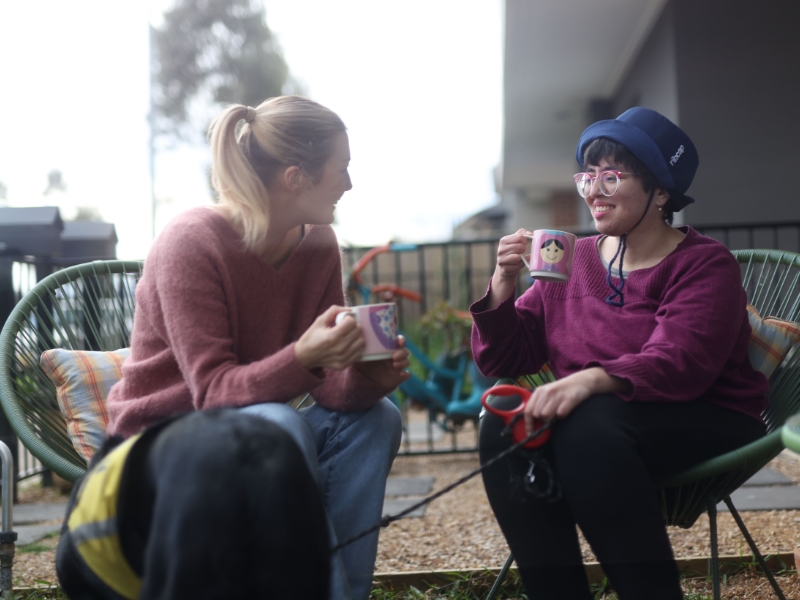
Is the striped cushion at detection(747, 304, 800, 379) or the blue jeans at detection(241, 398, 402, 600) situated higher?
the striped cushion at detection(747, 304, 800, 379)

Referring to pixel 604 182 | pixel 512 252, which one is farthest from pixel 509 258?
pixel 604 182

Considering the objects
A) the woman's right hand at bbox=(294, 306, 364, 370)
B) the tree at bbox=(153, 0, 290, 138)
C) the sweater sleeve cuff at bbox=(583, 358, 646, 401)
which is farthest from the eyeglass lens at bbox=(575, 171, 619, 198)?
the tree at bbox=(153, 0, 290, 138)

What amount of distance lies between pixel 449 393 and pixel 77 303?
256 centimetres

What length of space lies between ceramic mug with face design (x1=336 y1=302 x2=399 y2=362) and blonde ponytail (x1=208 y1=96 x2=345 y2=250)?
288 millimetres

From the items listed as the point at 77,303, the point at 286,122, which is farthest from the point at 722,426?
the point at 77,303

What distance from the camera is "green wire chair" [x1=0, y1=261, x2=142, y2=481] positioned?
1.58 m

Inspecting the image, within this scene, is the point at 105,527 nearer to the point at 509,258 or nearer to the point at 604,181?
the point at 509,258

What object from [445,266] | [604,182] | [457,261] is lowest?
[457,261]

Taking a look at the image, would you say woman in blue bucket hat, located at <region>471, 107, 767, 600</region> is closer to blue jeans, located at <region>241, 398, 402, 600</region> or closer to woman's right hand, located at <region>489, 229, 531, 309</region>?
woman's right hand, located at <region>489, 229, 531, 309</region>

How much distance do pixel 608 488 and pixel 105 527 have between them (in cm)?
76

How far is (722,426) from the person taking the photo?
4.48 feet

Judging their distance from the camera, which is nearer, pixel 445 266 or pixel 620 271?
pixel 620 271

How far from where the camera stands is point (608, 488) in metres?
1.21

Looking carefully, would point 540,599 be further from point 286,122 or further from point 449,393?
point 449,393
